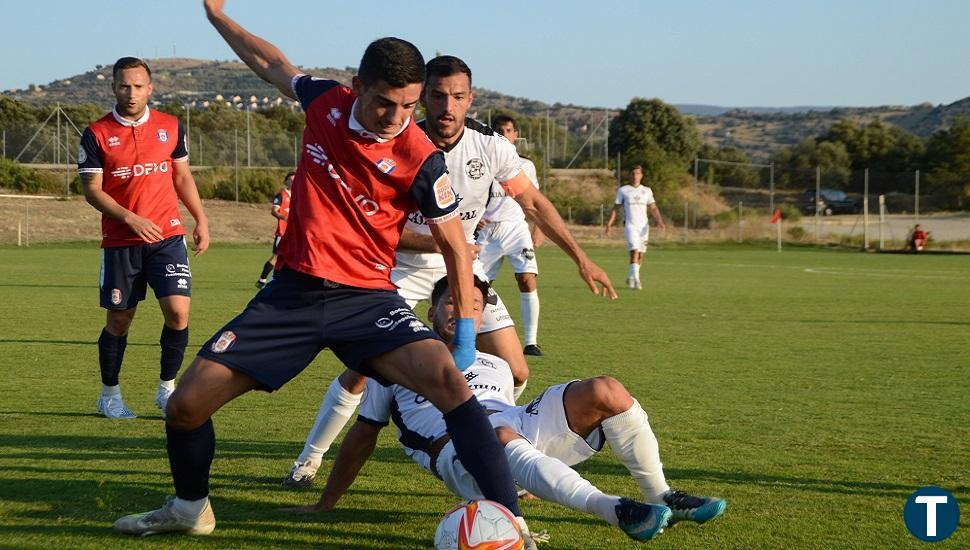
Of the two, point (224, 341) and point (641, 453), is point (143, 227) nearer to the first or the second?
point (224, 341)

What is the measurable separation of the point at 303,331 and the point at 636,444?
4.97 feet

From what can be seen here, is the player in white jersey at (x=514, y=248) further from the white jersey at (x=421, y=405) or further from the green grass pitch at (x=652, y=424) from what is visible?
the white jersey at (x=421, y=405)

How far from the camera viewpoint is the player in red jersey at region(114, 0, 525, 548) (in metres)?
4.54

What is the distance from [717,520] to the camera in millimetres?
5301

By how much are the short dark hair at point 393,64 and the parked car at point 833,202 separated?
188 ft

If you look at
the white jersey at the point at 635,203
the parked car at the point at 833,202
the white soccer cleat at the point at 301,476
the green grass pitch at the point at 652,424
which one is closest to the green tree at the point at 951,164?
the parked car at the point at 833,202

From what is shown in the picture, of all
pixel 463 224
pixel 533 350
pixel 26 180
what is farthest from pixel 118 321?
pixel 26 180

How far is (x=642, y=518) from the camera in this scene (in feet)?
14.3

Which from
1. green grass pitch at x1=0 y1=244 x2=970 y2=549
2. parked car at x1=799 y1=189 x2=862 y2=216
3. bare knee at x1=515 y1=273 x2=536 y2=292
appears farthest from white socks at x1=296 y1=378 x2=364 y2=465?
parked car at x1=799 y1=189 x2=862 y2=216

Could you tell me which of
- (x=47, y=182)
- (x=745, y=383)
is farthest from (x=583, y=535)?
(x=47, y=182)

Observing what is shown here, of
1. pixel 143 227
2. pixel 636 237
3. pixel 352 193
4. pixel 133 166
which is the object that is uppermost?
pixel 133 166

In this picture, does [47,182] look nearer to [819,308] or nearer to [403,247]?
[819,308]

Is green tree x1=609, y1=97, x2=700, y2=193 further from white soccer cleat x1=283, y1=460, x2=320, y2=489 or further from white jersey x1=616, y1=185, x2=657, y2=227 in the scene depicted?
white soccer cleat x1=283, y1=460, x2=320, y2=489

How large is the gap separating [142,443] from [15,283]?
604 inches
